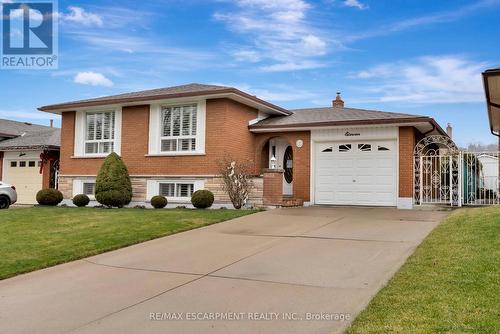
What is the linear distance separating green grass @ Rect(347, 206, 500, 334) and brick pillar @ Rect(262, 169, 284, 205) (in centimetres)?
818

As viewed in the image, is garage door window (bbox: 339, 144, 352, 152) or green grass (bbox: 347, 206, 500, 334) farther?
garage door window (bbox: 339, 144, 352, 152)

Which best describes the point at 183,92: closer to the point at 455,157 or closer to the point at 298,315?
the point at 455,157

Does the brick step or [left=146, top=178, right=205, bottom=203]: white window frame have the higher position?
[left=146, top=178, right=205, bottom=203]: white window frame

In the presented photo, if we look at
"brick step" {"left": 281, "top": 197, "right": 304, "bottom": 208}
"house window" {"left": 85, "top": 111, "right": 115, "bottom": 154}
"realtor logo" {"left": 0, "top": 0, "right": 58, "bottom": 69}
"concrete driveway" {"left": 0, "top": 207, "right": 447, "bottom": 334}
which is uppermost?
"realtor logo" {"left": 0, "top": 0, "right": 58, "bottom": 69}

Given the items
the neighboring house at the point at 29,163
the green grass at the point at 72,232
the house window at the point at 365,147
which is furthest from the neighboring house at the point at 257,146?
the neighboring house at the point at 29,163

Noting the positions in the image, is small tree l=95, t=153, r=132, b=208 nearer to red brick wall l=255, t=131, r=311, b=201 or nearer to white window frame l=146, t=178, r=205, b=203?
white window frame l=146, t=178, r=205, b=203

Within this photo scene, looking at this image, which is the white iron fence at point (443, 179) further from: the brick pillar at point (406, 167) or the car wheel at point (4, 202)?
the car wheel at point (4, 202)

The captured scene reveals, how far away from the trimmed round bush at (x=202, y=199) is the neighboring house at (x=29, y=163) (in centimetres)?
1012

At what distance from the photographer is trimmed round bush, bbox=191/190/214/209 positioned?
16.2 m

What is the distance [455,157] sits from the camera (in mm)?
15789

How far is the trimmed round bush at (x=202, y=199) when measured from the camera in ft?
53.2

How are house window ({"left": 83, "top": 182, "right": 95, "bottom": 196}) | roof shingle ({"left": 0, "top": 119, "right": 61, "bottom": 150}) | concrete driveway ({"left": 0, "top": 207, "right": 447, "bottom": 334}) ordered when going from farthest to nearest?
roof shingle ({"left": 0, "top": 119, "right": 61, "bottom": 150}) < house window ({"left": 83, "top": 182, "right": 95, "bottom": 196}) < concrete driveway ({"left": 0, "top": 207, "right": 447, "bottom": 334})

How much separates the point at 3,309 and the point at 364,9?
12857mm

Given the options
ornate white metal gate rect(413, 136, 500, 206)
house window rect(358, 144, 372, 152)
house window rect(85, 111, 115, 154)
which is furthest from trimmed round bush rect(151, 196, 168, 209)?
ornate white metal gate rect(413, 136, 500, 206)
